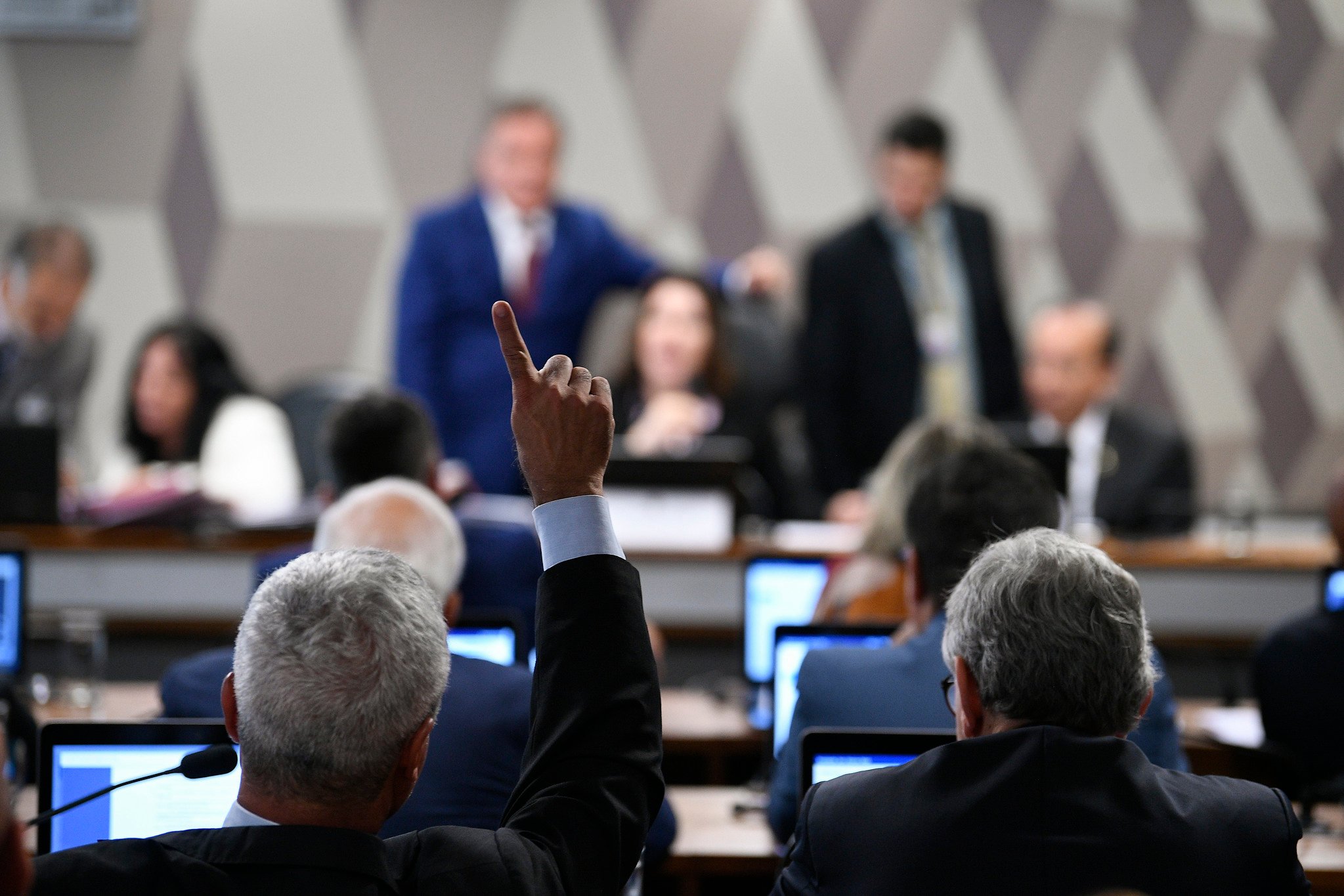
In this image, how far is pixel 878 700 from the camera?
1.94 meters

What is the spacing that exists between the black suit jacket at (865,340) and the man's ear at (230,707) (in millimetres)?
3897

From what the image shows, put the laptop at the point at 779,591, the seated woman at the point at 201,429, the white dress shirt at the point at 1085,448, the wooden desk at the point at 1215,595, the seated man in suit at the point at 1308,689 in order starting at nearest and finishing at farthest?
the seated man in suit at the point at 1308,689, the laptop at the point at 779,591, the wooden desk at the point at 1215,595, the seated woman at the point at 201,429, the white dress shirt at the point at 1085,448

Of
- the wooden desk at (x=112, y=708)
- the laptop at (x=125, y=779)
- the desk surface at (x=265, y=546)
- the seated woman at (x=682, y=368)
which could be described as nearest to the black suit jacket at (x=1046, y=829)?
the laptop at (x=125, y=779)

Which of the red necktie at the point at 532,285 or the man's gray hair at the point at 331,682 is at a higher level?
the red necktie at the point at 532,285

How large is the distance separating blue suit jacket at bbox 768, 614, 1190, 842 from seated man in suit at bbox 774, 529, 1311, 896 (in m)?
0.54

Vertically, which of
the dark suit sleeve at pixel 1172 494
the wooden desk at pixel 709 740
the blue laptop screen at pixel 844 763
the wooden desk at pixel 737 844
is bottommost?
the wooden desk at pixel 709 740

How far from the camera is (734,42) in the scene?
21.6 ft

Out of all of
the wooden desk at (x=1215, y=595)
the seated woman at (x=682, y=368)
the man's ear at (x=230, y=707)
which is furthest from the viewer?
the seated woman at (x=682, y=368)

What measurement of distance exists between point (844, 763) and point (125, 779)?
833 millimetres

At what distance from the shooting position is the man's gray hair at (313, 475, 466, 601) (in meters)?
2.06

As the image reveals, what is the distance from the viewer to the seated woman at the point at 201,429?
4.61m

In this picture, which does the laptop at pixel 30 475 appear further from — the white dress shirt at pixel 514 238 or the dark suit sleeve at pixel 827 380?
the dark suit sleeve at pixel 827 380

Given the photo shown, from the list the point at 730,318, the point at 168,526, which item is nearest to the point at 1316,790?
the point at 168,526

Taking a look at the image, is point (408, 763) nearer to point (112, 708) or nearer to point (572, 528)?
point (572, 528)
